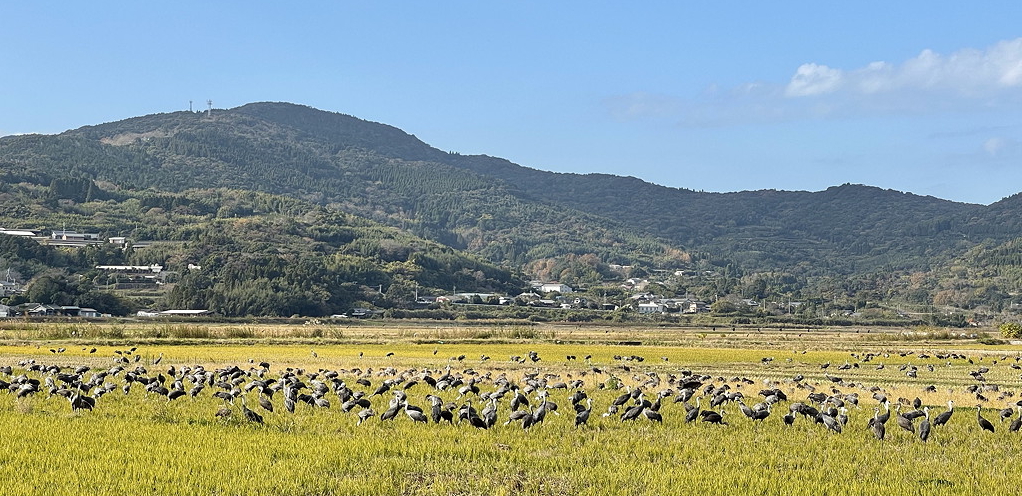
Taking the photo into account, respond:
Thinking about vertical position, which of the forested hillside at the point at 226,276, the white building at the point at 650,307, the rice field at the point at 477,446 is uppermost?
the forested hillside at the point at 226,276

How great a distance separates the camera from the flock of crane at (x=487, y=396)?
65.4 feet

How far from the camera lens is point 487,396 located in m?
23.6

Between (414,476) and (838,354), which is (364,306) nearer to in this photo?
(838,354)

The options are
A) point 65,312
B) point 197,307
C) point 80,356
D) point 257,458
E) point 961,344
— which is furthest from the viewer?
point 197,307

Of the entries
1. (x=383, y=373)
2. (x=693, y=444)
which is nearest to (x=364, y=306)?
(x=383, y=373)

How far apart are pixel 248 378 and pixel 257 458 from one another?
45.4ft

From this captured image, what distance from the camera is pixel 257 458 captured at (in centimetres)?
1516

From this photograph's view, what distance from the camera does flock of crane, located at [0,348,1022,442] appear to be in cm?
1992

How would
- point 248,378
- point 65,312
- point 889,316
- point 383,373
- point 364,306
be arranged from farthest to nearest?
point 889,316 < point 364,306 < point 65,312 < point 383,373 < point 248,378

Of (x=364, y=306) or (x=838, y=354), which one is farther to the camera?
(x=364, y=306)

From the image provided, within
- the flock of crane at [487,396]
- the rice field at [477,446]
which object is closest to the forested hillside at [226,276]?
the flock of crane at [487,396]

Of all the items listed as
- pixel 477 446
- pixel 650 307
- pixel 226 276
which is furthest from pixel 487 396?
pixel 650 307

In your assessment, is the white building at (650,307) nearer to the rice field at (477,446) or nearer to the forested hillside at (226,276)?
the forested hillside at (226,276)

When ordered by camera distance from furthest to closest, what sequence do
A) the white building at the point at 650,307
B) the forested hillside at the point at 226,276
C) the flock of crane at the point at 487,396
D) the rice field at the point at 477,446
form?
1. the white building at the point at 650,307
2. the forested hillside at the point at 226,276
3. the flock of crane at the point at 487,396
4. the rice field at the point at 477,446
